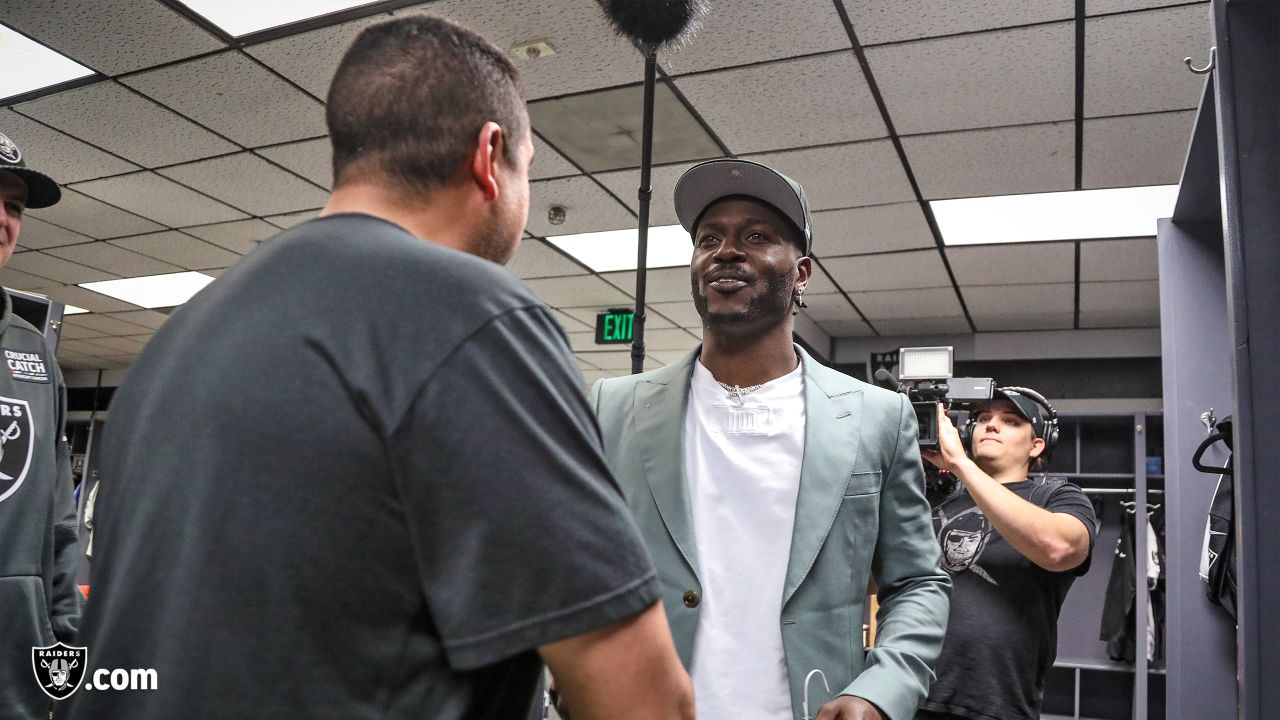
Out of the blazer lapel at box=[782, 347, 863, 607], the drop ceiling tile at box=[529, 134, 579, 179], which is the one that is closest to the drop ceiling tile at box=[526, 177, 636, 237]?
the drop ceiling tile at box=[529, 134, 579, 179]

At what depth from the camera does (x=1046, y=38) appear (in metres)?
2.99

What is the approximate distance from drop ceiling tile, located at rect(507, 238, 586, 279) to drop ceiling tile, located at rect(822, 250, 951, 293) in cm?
160

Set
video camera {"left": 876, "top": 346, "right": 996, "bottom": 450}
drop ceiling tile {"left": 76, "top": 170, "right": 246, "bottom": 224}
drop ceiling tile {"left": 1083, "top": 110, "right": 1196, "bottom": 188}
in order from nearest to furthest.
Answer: video camera {"left": 876, "top": 346, "right": 996, "bottom": 450}, drop ceiling tile {"left": 1083, "top": 110, "right": 1196, "bottom": 188}, drop ceiling tile {"left": 76, "top": 170, "right": 246, "bottom": 224}

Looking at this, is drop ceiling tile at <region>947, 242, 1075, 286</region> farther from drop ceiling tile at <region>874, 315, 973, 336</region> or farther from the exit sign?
the exit sign

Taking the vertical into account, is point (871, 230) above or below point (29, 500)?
above

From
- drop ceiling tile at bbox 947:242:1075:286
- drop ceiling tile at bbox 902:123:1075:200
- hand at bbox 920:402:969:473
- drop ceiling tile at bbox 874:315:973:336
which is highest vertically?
drop ceiling tile at bbox 902:123:1075:200

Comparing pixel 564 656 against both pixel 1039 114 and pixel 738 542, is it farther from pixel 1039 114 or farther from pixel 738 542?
pixel 1039 114

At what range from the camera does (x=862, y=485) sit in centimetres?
134

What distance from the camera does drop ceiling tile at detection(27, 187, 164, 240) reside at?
16.0ft

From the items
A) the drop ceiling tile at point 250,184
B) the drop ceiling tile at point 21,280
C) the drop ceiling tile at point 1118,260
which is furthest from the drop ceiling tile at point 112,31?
the drop ceiling tile at point 1118,260

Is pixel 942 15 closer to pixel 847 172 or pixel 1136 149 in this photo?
pixel 847 172

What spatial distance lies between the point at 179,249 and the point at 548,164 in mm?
2903

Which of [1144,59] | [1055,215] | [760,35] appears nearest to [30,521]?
[760,35]

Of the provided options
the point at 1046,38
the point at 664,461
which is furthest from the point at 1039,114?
the point at 664,461
